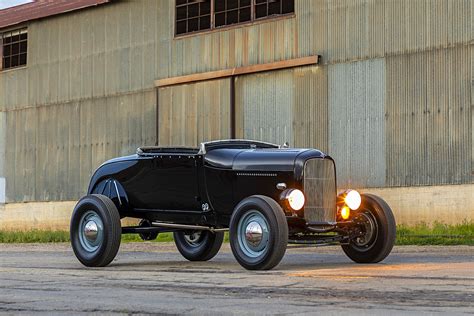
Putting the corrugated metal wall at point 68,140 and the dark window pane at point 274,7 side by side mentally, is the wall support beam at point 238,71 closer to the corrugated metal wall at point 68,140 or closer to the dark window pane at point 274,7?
the corrugated metal wall at point 68,140

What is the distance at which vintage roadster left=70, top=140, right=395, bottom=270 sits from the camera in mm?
11500

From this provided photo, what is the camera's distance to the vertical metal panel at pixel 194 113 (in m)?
27.5

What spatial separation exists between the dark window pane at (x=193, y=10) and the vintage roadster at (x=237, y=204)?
50.1ft

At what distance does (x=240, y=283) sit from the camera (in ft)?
31.1

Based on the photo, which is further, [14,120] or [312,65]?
[14,120]

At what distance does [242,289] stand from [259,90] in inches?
712

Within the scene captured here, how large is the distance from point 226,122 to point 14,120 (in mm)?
10295

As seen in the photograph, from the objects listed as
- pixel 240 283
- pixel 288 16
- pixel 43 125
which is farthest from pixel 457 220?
pixel 43 125

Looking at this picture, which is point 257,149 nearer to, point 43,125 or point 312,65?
point 312,65

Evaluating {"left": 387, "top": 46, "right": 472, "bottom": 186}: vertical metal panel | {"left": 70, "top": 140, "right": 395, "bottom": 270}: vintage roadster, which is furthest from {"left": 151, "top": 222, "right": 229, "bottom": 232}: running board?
{"left": 387, "top": 46, "right": 472, "bottom": 186}: vertical metal panel

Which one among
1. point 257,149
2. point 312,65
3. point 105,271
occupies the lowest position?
point 105,271

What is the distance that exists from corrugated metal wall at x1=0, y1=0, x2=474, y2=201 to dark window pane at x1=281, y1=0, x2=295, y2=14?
0.86 ft

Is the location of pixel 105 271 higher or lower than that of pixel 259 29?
lower

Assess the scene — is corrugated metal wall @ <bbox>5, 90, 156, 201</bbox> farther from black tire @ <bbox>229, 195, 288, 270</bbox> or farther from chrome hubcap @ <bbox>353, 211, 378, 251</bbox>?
black tire @ <bbox>229, 195, 288, 270</bbox>
